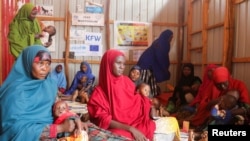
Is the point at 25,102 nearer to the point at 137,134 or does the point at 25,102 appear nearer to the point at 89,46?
the point at 137,134

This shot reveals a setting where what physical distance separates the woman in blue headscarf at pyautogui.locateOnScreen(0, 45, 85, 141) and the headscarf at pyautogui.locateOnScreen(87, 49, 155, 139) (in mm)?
529

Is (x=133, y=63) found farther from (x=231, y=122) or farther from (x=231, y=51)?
(x=231, y=122)

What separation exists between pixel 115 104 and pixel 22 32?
7.74ft

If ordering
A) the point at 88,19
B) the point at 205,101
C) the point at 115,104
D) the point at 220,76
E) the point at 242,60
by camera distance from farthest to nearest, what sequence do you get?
the point at 88,19 < the point at 242,60 < the point at 205,101 < the point at 220,76 < the point at 115,104

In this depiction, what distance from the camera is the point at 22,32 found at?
4328 mm

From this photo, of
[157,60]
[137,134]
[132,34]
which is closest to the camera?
[137,134]

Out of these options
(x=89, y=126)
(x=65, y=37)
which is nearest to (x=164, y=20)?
(x=65, y=37)

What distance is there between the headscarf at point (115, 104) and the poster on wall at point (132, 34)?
501 cm

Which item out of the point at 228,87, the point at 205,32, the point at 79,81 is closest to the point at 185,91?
the point at 205,32

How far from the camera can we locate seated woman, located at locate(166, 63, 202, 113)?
17.5 ft

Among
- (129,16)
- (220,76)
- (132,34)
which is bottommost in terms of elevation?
(220,76)

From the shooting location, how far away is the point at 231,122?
3215mm

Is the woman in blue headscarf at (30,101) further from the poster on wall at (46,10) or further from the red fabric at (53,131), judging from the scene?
the poster on wall at (46,10)

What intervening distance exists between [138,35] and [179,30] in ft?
3.56
